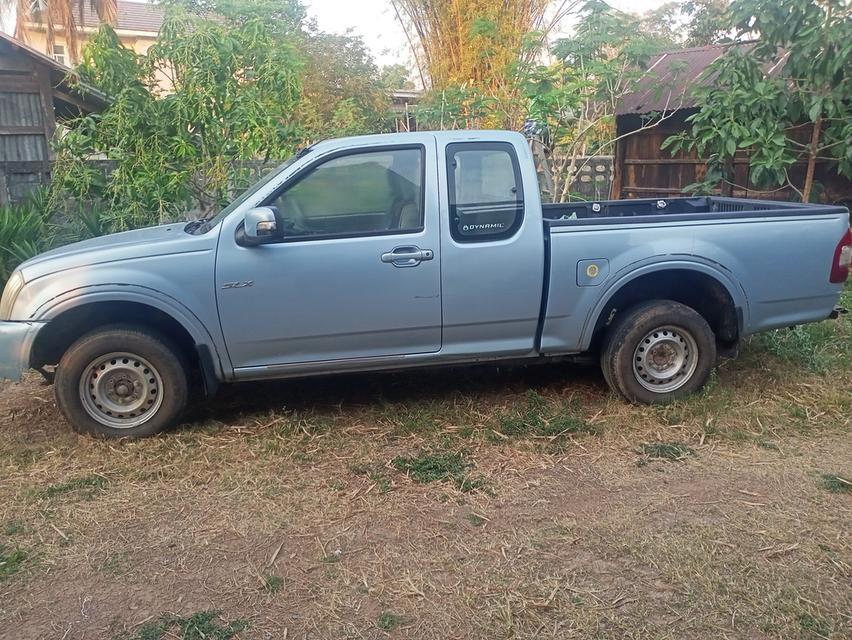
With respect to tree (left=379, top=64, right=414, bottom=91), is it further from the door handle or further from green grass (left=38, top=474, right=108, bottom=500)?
green grass (left=38, top=474, right=108, bottom=500)

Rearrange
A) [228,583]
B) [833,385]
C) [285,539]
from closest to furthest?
[228,583] → [285,539] → [833,385]

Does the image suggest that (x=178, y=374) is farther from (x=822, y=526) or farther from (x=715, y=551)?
(x=822, y=526)

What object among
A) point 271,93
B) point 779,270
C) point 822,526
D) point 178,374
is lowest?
point 822,526

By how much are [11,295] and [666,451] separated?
→ 4165mm

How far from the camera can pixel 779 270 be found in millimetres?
5344

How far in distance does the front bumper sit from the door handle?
2.16 m

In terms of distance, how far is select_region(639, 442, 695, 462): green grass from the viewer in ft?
15.3

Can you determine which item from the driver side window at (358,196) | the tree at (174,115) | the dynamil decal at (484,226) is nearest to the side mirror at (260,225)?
the driver side window at (358,196)

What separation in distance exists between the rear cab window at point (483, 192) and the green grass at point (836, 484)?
92.3 inches

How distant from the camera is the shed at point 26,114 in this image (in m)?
10.6

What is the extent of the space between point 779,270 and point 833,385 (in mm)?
1057

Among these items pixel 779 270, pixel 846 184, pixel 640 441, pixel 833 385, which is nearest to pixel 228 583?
pixel 640 441

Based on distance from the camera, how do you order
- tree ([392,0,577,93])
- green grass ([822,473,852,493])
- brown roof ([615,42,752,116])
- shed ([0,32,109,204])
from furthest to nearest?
1. tree ([392,0,577,93])
2. brown roof ([615,42,752,116])
3. shed ([0,32,109,204])
4. green grass ([822,473,852,493])

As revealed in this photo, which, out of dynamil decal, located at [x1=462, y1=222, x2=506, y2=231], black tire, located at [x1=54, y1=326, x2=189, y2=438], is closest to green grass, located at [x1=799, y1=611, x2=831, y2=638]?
dynamil decal, located at [x1=462, y1=222, x2=506, y2=231]
